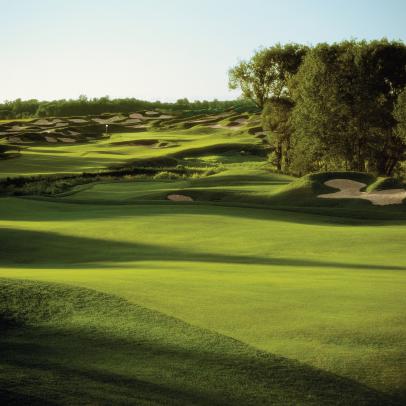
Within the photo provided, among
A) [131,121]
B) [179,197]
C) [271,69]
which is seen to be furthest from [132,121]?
[179,197]

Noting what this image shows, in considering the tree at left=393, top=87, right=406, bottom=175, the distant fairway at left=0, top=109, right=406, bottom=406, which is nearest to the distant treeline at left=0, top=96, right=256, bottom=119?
the tree at left=393, top=87, right=406, bottom=175

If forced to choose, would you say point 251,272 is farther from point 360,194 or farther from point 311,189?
point 311,189

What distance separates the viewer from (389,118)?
4800cm

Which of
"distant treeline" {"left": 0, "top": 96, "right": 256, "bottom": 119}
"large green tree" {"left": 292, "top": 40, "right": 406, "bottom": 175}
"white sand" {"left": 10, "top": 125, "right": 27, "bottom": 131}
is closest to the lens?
"large green tree" {"left": 292, "top": 40, "right": 406, "bottom": 175}

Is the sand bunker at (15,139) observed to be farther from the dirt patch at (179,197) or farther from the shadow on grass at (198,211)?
the shadow on grass at (198,211)

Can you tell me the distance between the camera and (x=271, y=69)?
5759 centimetres

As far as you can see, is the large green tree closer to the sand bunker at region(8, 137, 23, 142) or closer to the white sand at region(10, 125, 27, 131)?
the sand bunker at region(8, 137, 23, 142)

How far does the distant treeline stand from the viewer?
157938 mm

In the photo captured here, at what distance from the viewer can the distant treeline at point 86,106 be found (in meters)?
158

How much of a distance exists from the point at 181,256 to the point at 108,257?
5.87 feet

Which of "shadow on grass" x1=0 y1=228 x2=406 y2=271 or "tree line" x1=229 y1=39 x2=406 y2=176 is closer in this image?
"shadow on grass" x1=0 y1=228 x2=406 y2=271

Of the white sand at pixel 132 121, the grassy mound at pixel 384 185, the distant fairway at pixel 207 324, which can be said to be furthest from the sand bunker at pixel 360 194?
the white sand at pixel 132 121

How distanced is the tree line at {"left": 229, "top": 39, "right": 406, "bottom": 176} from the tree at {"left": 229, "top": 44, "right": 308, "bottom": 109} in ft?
14.6

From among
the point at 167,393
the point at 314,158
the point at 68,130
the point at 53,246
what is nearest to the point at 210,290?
the point at 167,393
